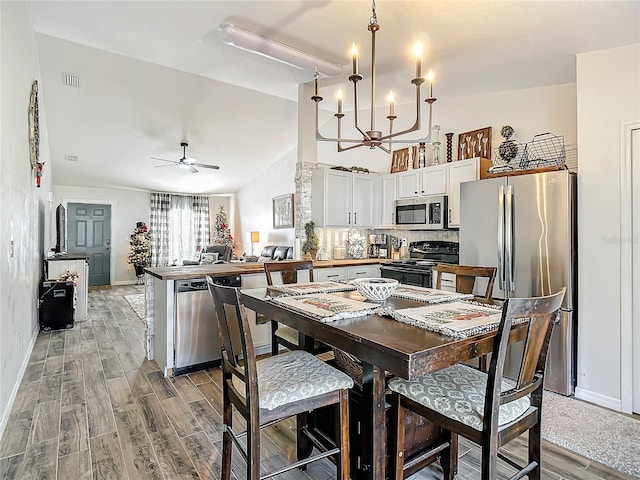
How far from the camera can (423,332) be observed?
1352 mm

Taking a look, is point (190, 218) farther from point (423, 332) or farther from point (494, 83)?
point (423, 332)

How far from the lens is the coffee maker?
510cm

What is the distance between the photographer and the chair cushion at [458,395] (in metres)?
1.32

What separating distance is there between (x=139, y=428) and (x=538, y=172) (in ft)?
11.5

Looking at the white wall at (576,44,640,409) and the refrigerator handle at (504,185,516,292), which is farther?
the refrigerator handle at (504,185,516,292)

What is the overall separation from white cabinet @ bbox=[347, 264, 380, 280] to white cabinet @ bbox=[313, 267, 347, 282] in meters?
0.08

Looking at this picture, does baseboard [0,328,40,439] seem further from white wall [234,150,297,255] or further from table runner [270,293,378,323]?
white wall [234,150,297,255]

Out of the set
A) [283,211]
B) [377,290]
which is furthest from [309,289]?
[283,211]

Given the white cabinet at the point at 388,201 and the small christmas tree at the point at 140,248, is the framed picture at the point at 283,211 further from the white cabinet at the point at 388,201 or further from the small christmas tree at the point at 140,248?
the small christmas tree at the point at 140,248

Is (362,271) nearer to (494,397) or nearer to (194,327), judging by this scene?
(194,327)

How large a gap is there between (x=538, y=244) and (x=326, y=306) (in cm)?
208

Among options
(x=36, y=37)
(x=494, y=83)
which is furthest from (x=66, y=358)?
(x=494, y=83)

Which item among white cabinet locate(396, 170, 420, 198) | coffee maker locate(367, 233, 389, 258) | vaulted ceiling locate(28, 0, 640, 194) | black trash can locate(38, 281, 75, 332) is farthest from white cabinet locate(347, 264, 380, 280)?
black trash can locate(38, 281, 75, 332)

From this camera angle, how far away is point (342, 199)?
4.67m
